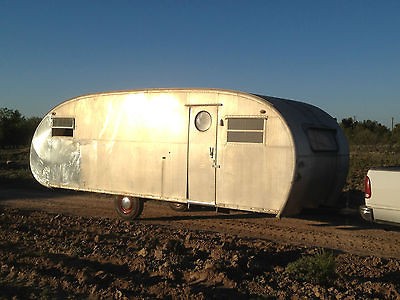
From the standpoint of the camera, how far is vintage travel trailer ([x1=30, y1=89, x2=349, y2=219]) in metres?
9.27

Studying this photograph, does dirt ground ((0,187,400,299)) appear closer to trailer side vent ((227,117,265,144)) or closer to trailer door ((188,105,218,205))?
trailer door ((188,105,218,205))

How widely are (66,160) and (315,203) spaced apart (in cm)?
661

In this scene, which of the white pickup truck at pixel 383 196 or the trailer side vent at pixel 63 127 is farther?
the trailer side vent at pixel 63 127

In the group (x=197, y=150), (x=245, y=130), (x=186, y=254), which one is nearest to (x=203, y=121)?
(x=197, y=150)

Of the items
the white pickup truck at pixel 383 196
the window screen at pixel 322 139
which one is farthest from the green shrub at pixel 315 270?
the window screen at pixel 322 139

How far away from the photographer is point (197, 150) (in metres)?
10.3

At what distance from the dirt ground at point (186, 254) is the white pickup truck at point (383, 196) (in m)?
0.65

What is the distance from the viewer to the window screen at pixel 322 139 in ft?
31.2

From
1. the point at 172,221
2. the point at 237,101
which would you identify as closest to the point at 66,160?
the point at 172,221

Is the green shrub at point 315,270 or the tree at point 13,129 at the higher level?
the tree at point 13,129

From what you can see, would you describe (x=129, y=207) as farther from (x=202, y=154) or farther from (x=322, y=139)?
(x=322, y=139)

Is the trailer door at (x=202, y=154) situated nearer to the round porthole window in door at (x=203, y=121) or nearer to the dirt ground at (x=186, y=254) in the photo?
the round porthole window in door at (x=203, y=121)

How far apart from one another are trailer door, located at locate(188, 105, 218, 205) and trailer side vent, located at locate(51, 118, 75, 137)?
3.76 m

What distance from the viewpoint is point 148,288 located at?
5863mm
